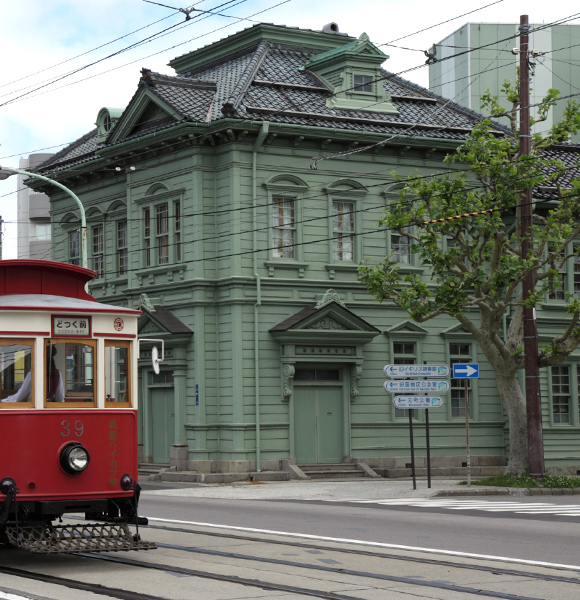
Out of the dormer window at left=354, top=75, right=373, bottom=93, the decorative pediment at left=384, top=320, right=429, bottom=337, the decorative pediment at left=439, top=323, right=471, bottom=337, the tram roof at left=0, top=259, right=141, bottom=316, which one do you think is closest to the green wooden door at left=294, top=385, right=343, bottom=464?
the decorative pediment at left=384, top=320, right=429, bottom=337

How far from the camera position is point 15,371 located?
12523 mm

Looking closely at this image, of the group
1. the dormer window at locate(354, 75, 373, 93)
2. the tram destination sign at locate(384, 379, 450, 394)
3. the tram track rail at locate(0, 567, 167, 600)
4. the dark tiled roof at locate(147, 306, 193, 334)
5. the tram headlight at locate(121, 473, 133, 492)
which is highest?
the dormer window at locate(354, 75, 373, 93)

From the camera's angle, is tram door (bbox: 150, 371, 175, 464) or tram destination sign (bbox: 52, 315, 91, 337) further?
tram door (bbox: 150, 371, 175, 464)

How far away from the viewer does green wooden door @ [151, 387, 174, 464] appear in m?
32.1

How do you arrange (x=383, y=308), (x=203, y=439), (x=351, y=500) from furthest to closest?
(x=383, y=308), (x=203, y=439), (x=351, y=500)

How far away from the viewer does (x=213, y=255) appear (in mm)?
31531

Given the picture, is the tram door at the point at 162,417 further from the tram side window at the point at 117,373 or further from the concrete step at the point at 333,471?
the tram side window at the point at 117,373

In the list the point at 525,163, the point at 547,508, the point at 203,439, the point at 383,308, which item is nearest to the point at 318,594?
the point at 547,508

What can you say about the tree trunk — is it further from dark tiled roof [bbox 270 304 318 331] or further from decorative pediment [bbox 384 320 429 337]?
decorative pediment [bbox 384 320 429 337]

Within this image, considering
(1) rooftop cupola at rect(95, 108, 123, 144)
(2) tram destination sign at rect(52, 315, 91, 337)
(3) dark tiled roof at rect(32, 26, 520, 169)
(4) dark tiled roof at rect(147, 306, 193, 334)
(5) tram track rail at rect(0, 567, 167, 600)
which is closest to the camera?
(5) tram track rail at rect(0, 567, 167, 600)

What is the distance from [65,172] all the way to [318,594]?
27504 millimetres

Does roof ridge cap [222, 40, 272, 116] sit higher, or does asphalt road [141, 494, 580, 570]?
roof ridge cap [222, 40, 272, 116]

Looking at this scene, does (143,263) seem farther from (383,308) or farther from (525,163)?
(525,163)

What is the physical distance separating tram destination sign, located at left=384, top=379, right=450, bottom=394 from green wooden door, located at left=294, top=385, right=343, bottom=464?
5636 mm
